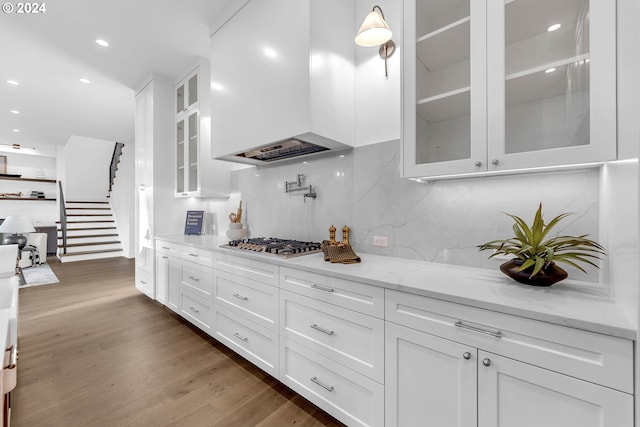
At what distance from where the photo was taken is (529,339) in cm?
89

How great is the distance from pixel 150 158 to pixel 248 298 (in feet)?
8.49

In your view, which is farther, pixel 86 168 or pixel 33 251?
pixel 86 168

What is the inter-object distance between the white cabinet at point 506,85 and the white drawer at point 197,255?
5.92ft

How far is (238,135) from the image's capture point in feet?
7.25

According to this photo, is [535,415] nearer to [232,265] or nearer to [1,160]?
[232,265]

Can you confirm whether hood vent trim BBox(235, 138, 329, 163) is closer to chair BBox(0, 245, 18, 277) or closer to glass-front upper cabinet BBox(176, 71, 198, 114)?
glass-front upper cabinet BBox(176, 71, 198, 114)

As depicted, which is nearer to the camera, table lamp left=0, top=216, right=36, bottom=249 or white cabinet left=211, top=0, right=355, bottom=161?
white cabinet left=211, top=0, right=355, bottom=161

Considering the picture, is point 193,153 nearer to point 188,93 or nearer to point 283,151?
point 188,93

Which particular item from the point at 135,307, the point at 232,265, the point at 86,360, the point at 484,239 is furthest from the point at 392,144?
the point at 135,307

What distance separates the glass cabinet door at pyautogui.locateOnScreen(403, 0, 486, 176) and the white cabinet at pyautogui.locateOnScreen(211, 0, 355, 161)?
1.85 feet

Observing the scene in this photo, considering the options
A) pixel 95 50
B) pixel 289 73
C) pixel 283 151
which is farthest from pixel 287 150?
pixel 95 50

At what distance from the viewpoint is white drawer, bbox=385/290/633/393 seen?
77 cm

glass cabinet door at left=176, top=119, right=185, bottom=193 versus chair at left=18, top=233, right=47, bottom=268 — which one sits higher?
glass cabinet door at left=176, top=119, right=185, bottom=193

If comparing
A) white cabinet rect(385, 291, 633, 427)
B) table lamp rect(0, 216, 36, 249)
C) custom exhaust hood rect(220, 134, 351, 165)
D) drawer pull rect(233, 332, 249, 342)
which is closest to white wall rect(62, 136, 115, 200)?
table lamp rect(0, 216, 36, 249)
